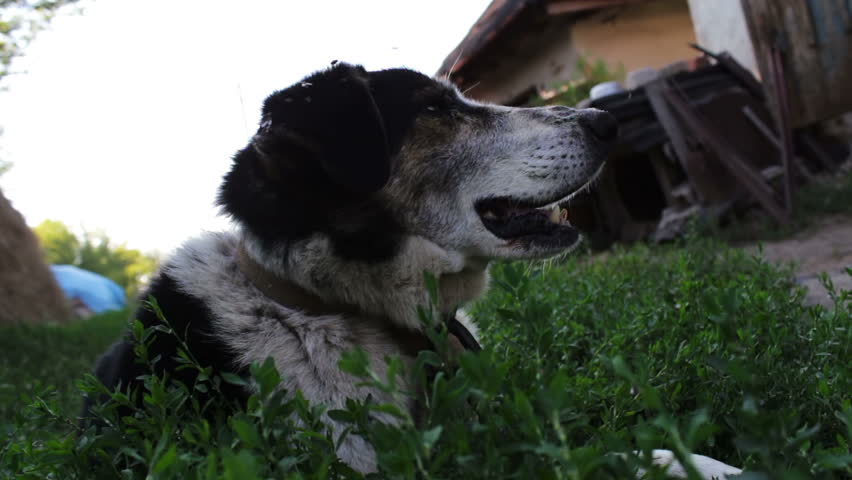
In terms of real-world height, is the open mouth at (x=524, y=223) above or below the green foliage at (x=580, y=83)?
above

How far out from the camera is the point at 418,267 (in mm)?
2229

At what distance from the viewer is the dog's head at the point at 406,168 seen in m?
2.18

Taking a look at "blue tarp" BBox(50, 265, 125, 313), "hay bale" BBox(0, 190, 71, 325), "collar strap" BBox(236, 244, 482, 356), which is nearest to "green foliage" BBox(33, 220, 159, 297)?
"blue tarp" BBox(50, 265, 125, 313)

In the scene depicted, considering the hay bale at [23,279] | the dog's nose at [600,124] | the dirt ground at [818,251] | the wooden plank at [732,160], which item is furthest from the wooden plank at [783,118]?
the hay bale at [23,279]

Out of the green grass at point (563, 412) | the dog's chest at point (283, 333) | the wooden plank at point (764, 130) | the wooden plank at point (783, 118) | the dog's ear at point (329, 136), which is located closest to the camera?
the green grass at point (563, 412)

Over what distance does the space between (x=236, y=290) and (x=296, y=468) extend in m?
1.05

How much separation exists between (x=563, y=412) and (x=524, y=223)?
4.73ft

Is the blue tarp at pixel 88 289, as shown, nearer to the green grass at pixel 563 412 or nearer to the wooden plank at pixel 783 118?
the wooden plank at pixel 783 118

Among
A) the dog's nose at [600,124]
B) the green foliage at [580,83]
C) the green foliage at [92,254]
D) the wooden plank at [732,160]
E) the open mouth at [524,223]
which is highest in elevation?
the dog's nose at [600,124]

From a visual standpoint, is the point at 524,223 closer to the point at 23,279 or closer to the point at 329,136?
the point at 329,136

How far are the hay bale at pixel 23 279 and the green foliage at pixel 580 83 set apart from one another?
775 cm

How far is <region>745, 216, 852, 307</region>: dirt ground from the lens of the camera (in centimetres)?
414

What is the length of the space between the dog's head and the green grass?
0.47 meters

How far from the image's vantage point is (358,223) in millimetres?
2195
